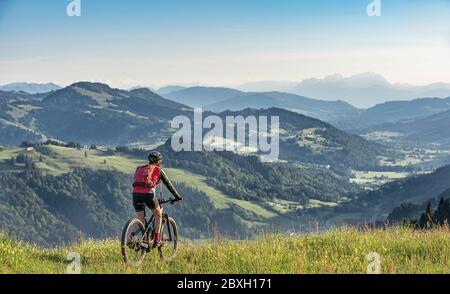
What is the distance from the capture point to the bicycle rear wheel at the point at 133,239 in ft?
46.4

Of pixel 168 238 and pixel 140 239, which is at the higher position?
pixel 140 239

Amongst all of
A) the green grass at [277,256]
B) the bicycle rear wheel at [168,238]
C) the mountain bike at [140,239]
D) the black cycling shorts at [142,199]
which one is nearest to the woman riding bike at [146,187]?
the black cycling shorts at [142,199]

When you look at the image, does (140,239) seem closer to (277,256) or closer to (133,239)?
(133,239)

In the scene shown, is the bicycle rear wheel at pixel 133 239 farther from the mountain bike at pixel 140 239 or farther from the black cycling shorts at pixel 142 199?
the black cycling shorts at pixel 142 199

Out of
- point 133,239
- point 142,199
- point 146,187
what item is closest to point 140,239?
point 133,239

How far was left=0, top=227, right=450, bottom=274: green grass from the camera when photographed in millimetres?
13031

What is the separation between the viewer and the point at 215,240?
16.9 m

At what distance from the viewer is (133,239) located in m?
14.5

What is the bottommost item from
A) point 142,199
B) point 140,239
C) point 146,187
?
point 140,239

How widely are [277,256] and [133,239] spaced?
3930 mm

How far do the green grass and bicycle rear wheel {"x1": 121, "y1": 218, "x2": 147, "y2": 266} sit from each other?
31 cm

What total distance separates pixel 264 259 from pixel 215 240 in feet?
11.2

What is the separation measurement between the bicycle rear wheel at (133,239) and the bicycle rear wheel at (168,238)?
0.78 m
